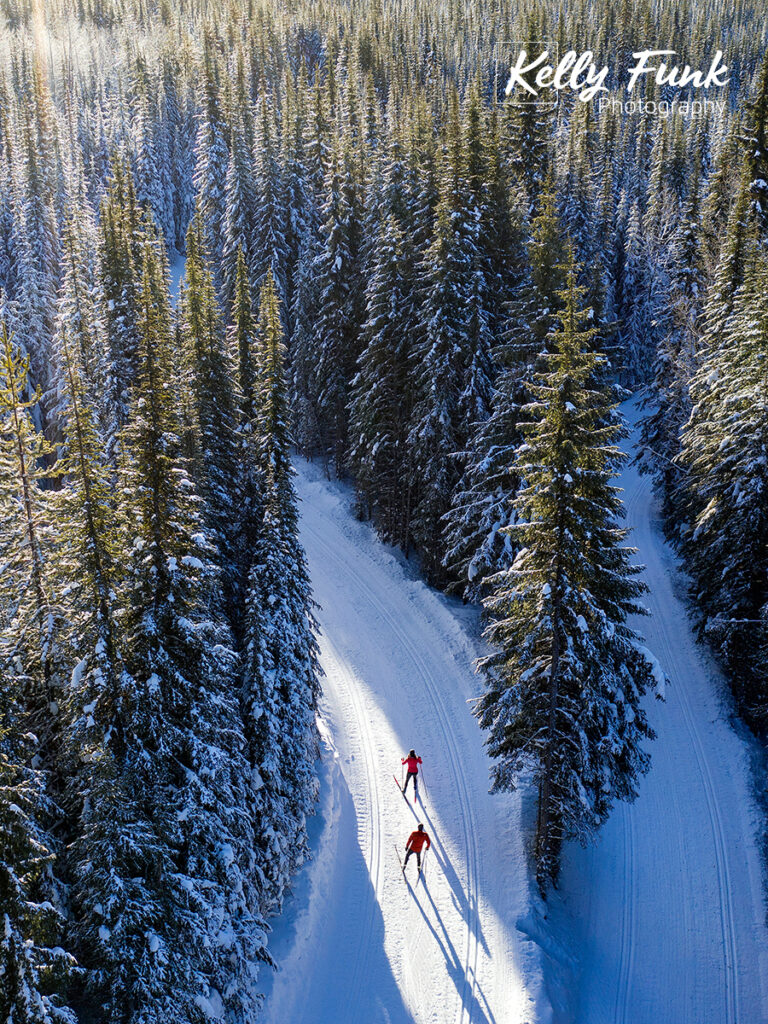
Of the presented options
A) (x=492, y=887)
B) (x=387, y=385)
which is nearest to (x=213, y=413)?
(x=387, y=385)

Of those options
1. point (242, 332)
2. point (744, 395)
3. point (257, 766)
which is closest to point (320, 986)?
point (257, 766)

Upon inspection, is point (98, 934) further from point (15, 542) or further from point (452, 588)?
point (452, 588)

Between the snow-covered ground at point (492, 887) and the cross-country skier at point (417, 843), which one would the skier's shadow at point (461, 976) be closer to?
the snow-covered ground at point (492, 887)

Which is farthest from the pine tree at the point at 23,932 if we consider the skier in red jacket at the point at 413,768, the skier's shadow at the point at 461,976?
the skier in red jacket at the point at 413,768

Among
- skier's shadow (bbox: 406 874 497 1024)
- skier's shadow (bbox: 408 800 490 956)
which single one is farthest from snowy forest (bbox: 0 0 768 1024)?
skier's shadow (bbox: 406 874 497 1024)

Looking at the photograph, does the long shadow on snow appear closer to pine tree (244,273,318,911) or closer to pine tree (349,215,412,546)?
pine tree (244,273,318,911)

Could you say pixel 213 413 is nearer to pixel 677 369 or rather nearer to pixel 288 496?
pixel 288 496
